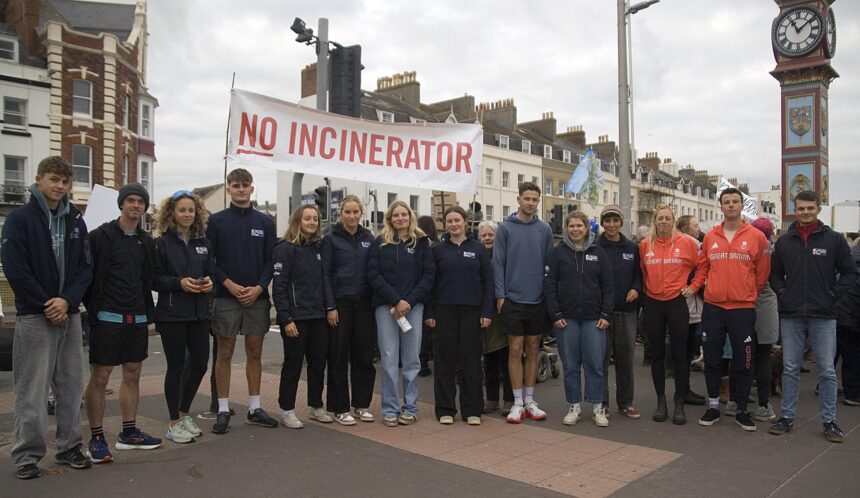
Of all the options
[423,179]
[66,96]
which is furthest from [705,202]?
[423,179]

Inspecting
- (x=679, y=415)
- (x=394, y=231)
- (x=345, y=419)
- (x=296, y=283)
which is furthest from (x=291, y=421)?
(x=679, y=415)

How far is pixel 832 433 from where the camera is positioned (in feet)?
18.5

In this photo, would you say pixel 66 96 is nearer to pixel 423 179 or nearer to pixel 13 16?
pixel 13 16

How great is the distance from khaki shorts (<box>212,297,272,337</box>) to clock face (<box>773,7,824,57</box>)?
20.1 metres

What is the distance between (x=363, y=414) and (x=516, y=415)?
→ 4.76 ft

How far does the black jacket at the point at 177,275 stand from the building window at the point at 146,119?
34.0 meters

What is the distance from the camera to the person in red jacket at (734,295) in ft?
19.9

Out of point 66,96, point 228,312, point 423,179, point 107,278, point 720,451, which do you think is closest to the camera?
point 107,278

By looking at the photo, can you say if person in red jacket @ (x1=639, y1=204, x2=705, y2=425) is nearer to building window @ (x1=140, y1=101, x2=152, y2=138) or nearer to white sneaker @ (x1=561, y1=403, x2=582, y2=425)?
white sneaker @ (x1=561, y1=403, x2=582, y2=425)

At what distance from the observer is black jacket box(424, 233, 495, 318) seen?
6301 mm

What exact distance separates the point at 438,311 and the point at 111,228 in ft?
9.59

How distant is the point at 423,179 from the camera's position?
24.4 ft

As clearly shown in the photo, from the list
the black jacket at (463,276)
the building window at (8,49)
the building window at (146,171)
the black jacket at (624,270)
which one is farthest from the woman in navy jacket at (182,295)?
the building window at (146,171)

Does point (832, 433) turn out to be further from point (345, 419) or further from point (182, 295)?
point (182, 295)
